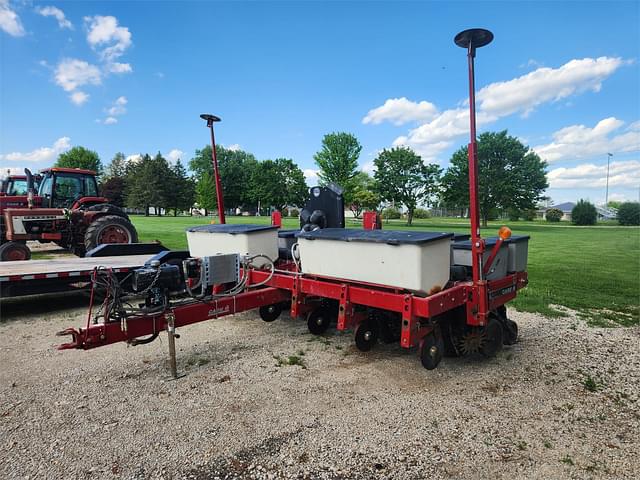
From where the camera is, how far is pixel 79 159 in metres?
72.0

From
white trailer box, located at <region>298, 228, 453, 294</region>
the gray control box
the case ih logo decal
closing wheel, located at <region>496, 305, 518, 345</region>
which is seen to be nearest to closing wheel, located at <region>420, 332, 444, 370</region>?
white trailer box, located at <region>298, 228, 453, 294</region>

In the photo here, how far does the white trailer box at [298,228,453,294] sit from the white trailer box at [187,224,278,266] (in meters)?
0.89

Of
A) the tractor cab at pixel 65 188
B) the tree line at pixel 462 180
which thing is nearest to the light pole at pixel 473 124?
the tractor cab at pixel 65 188

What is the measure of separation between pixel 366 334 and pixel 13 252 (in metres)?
9.60

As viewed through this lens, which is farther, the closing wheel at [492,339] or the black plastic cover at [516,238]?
the black plastic cover at [516,238]

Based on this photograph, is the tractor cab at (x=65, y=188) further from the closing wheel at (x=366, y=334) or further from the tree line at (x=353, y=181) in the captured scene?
the tree line at (x=353, y=181)

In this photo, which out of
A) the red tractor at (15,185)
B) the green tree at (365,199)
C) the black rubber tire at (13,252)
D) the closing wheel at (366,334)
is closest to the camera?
the closing wheel at (366,334)

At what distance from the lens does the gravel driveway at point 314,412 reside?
8.37 feet

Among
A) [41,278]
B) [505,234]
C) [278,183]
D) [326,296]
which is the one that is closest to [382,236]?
[326,296]

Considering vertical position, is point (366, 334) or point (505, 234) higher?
point (505, 234)

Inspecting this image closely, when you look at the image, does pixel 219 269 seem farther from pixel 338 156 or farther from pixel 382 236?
pixel 338 156

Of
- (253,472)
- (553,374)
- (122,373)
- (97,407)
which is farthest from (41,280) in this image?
(553,374)

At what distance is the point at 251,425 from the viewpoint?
2975mm

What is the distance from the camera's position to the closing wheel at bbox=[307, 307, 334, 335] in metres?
4.89
